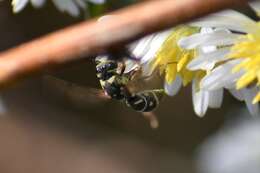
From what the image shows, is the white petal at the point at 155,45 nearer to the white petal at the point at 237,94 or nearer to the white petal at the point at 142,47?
the white petal at the point at 142,47

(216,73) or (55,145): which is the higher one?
(216,73)

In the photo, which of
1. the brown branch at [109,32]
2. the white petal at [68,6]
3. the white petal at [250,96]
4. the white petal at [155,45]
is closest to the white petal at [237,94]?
the white petal at [250,96]

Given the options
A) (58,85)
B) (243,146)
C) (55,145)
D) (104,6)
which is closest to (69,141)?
(55,145)

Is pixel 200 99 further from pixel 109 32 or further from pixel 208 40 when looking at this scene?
pixel 109 32

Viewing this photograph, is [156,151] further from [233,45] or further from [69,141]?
[233,45]

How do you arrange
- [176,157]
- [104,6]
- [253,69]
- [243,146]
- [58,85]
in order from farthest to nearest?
[176,157], [243,146], [104,6], [58,85], [253,69]

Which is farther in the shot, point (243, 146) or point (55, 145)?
point (55, 145)

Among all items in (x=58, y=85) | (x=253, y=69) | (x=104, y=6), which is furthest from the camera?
(x=104, y=6)
